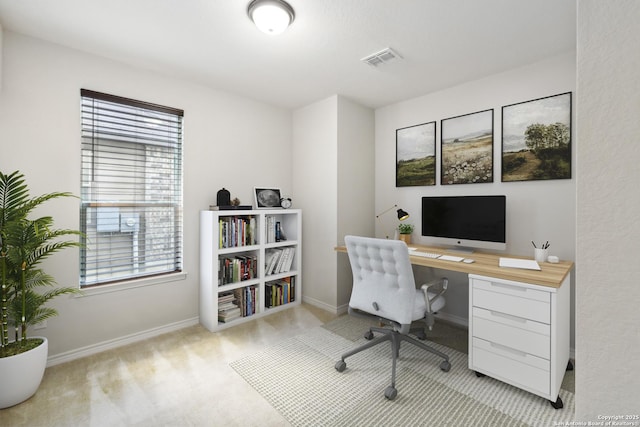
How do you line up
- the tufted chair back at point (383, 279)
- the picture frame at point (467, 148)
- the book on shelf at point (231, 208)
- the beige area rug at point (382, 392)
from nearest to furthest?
the beige area rug at point (382, 392)
the tufted chair back at point (383, 279)
the picture frame at point (467, 148)
the book on shelf at point (231, 208)

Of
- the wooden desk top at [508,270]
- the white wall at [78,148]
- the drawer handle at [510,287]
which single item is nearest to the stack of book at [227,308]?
the white wall at [78,148]

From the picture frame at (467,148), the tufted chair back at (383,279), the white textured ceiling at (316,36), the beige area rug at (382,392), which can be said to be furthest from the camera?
the picture frame at (467,148)

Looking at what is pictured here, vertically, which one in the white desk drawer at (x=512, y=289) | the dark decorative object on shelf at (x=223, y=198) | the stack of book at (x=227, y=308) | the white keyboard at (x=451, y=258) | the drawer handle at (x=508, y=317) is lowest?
the stack of book at (x=227, y=308)

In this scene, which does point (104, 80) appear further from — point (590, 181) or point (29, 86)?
point (590, 181)

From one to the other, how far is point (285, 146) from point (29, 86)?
233 centimetres

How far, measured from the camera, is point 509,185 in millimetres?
2666

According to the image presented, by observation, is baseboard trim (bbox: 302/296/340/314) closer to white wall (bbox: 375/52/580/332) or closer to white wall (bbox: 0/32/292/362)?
white wall (bbox: 375/52/580/332)

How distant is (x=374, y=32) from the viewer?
2064 mm

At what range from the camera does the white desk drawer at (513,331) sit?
5.76 ft

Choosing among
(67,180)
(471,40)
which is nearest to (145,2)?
(67,180)

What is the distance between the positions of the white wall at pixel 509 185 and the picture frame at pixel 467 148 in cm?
5

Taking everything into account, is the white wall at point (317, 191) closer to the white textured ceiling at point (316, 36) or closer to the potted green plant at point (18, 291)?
the white textured ceiling at point (316, 36)

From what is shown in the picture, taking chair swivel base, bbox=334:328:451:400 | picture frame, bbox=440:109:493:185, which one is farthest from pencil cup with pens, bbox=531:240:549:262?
chair swivel base, bbox=334:328:451:400

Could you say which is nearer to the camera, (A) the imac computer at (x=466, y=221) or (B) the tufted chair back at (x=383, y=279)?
(B) the tufted chair back at (x=383, y=279)
